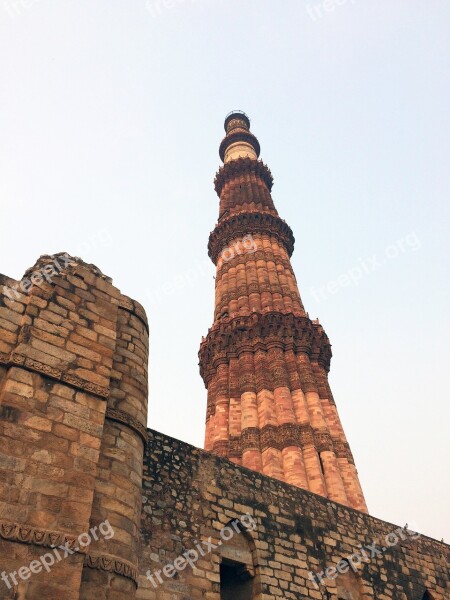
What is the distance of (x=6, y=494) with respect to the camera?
4.09m

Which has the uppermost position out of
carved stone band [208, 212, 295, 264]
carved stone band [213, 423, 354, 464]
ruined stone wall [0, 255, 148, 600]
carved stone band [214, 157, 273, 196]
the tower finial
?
the tower finial

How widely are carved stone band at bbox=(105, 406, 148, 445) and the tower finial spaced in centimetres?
2597

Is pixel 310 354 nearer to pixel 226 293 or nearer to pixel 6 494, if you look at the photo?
pixel 226 293

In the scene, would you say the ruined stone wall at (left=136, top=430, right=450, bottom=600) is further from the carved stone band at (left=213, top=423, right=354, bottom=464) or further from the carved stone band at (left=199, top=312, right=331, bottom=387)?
the carved stone band at (left=199, top=312, right=331, bottom=387)

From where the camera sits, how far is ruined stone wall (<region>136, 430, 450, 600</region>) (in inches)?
269

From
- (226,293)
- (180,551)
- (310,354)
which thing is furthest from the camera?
(226,293)

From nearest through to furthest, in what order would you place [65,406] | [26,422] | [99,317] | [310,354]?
1. [26,422]
2. [65,406]
3. [99,317]
4. [310,354]

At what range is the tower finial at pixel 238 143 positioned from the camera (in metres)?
30.4

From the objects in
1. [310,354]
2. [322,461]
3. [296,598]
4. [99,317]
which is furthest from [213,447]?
[99,317]

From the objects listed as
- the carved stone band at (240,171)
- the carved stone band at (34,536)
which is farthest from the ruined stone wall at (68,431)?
the carved stone band at (240,171)

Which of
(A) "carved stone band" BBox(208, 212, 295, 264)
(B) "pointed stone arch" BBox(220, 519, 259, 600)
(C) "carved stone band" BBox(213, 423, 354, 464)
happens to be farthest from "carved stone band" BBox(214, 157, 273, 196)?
(B) "pointed stone arch" BBox(220, 519, 259, 600)

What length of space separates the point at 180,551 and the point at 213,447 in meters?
10.0

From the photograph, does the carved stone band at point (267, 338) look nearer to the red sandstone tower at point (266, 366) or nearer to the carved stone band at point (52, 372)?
the red sandstone tower at point (266, 366)

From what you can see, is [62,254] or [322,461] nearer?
[62,254]
